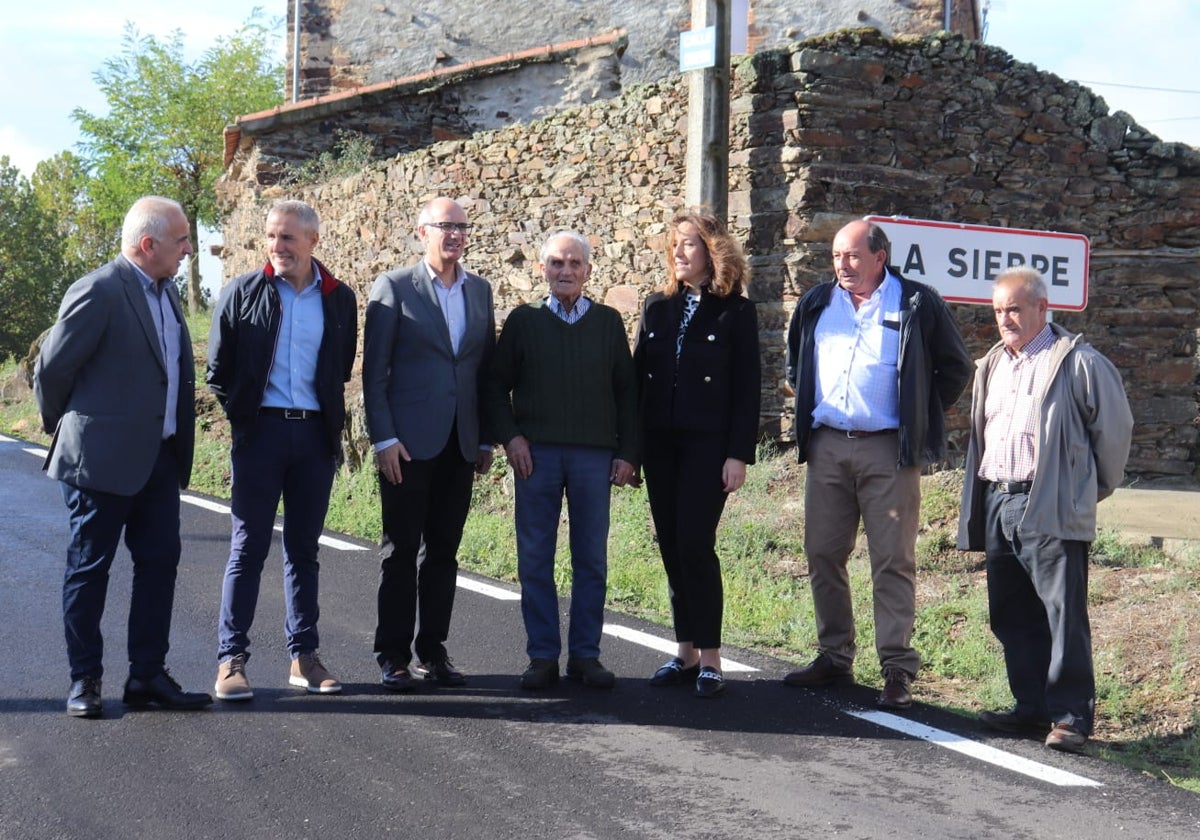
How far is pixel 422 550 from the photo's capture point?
589 cm

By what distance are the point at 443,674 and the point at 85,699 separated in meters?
1.42

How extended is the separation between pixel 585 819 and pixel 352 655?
236cm

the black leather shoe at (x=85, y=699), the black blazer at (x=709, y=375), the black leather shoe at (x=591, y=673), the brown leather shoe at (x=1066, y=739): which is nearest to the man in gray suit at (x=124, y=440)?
the black leather shoe at (x=85, y=699)

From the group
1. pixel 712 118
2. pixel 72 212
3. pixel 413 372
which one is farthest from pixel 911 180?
pixel 72 212

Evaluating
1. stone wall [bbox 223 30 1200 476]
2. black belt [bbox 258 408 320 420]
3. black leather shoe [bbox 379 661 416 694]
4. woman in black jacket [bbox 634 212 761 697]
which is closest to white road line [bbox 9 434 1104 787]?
woman in black jacket [bbox 634 212 761 697]

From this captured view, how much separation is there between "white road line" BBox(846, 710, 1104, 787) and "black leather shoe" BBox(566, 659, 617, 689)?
3.29ft

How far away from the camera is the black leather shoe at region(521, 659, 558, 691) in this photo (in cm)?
566

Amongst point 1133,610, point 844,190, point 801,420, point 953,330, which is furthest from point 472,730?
point 844,190

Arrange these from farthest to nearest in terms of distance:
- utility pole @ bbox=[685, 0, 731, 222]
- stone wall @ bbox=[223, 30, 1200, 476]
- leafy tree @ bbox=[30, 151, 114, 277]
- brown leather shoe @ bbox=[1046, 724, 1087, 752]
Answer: leafy tree @ bbox=[30, 151, 114, 277] < stone wall @ bbox=[223, 30, 1200, 476] < utility pole @ bbox=[685, 0, 731, 222] < brown leather shoe @ bbox=[1046, 724, 1087, 752]

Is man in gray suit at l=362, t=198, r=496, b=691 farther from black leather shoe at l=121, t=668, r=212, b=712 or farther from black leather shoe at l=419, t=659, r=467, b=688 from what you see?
black leather shoe at l=121, t=668, r=212, b=712

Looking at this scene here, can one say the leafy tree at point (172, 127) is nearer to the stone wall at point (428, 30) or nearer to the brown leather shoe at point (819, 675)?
the stone wall at point (428, 30)

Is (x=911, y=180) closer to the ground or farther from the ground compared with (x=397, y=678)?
farther from the ground

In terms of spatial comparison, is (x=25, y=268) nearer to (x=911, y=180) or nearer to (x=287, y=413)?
(x=911, y=180)

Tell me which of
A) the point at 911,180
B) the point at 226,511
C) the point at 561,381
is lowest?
the point at 226,511
